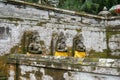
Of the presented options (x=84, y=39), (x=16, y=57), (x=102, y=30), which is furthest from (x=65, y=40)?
(x=16, y=57)

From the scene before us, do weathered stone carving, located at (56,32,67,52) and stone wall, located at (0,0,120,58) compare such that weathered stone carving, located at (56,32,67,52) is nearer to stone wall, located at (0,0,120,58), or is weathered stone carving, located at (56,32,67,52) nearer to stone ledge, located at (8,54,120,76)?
stone wall, located at (0,0,120,58)

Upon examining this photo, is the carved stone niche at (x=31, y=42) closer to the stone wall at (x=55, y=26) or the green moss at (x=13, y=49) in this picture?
the stone wall at (x=55, y=26)

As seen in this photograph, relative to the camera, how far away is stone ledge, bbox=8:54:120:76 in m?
3.90

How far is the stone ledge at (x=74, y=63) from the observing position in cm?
390

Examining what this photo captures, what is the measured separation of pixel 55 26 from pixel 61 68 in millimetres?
6078

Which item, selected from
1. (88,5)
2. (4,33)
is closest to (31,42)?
(4,33)

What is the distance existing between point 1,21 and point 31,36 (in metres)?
1.25

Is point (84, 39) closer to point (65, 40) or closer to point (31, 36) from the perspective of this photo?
point (65, 40)

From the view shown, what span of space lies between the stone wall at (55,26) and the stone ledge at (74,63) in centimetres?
444

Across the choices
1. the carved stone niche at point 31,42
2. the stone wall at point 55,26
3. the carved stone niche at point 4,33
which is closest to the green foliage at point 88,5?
the stone wall at point 55,26

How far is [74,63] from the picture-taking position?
4258 mm

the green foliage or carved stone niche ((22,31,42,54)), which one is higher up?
the green foliage

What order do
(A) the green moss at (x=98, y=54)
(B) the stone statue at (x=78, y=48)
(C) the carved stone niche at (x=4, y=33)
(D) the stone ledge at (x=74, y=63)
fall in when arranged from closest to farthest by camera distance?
1. (D) the stone ledge at (x=74, y=63)
2. (C) the carved stone niche at (x=4, y=33)
3. (B) the stone statue at (x=78, y=48)
4. (A) the green moss at (x=98, y=54)

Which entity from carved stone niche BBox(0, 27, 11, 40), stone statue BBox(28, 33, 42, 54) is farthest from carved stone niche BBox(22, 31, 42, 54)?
carved stone niche BBox(0, 27, 11, 40)
